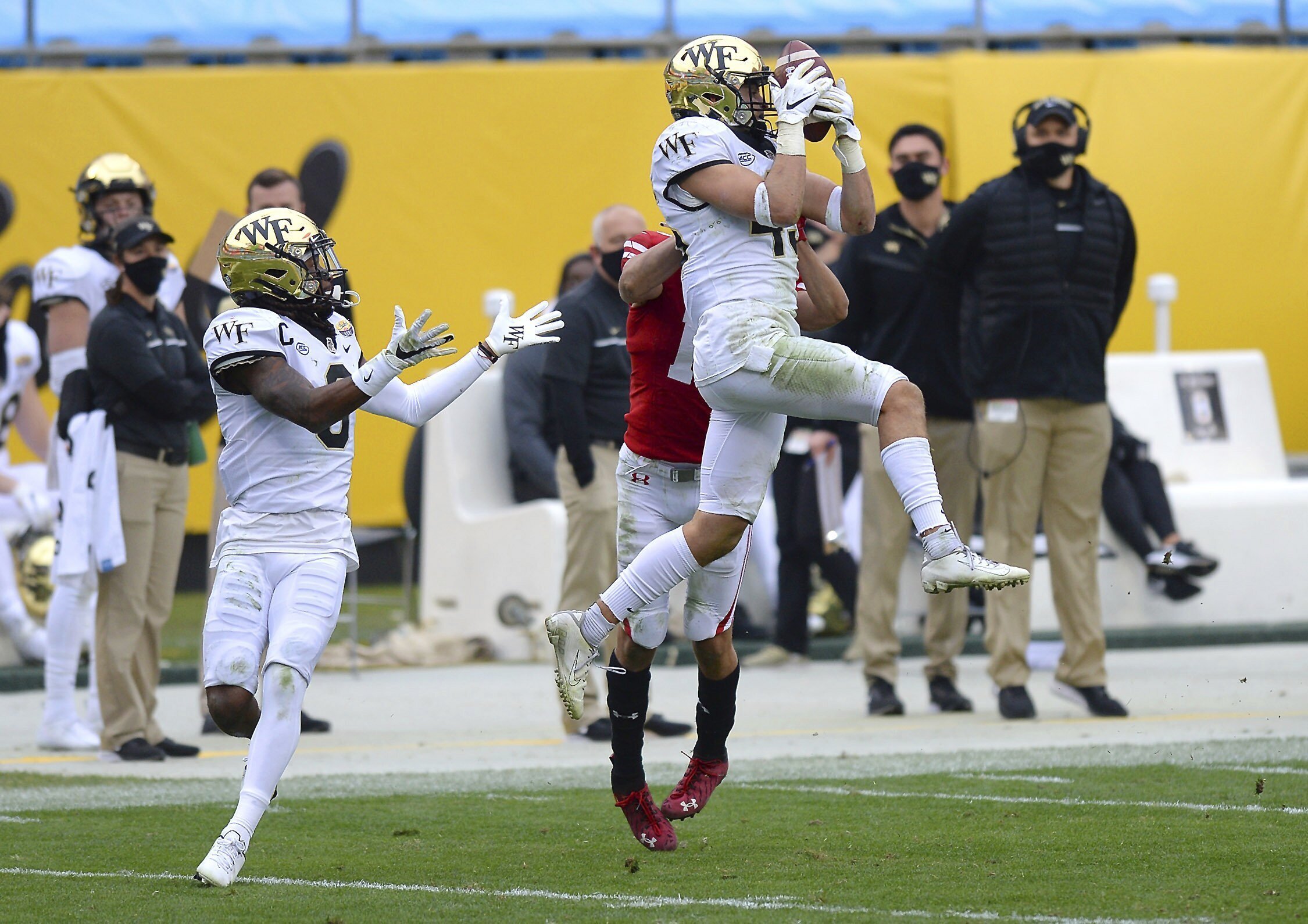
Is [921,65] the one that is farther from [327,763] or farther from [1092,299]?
[327,763]

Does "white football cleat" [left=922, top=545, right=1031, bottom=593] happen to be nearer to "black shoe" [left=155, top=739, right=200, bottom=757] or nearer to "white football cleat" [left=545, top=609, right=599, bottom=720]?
"white football cleat" [left=545, top=609, right=599, bottom=720]

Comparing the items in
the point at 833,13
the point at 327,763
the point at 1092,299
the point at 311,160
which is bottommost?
the point at 327,763

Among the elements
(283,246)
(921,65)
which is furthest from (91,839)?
(921,65)

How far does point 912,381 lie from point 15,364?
530 centimetres

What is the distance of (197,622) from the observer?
13477 millimetres

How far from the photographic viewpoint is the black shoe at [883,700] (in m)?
8.48

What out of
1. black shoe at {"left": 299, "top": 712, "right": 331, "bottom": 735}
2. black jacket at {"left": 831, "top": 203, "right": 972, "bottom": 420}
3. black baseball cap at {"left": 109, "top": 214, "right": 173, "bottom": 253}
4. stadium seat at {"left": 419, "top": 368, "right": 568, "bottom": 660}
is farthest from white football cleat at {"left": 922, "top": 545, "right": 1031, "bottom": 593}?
stadium seat at {"left": 419, "top": 368, "right": 568, "bottom": 660}

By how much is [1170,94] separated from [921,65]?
2025 millimetres

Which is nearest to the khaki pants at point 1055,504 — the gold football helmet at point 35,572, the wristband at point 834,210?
the wristband at point 834,210

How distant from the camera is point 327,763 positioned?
7.55 m

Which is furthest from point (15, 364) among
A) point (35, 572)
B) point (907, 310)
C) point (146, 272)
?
point (907, 310)

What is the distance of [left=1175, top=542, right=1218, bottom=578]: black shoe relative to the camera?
36.6 feet

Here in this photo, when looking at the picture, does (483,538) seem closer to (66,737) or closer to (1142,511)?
(1142,511)

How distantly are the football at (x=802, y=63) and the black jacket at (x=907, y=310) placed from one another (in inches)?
119
